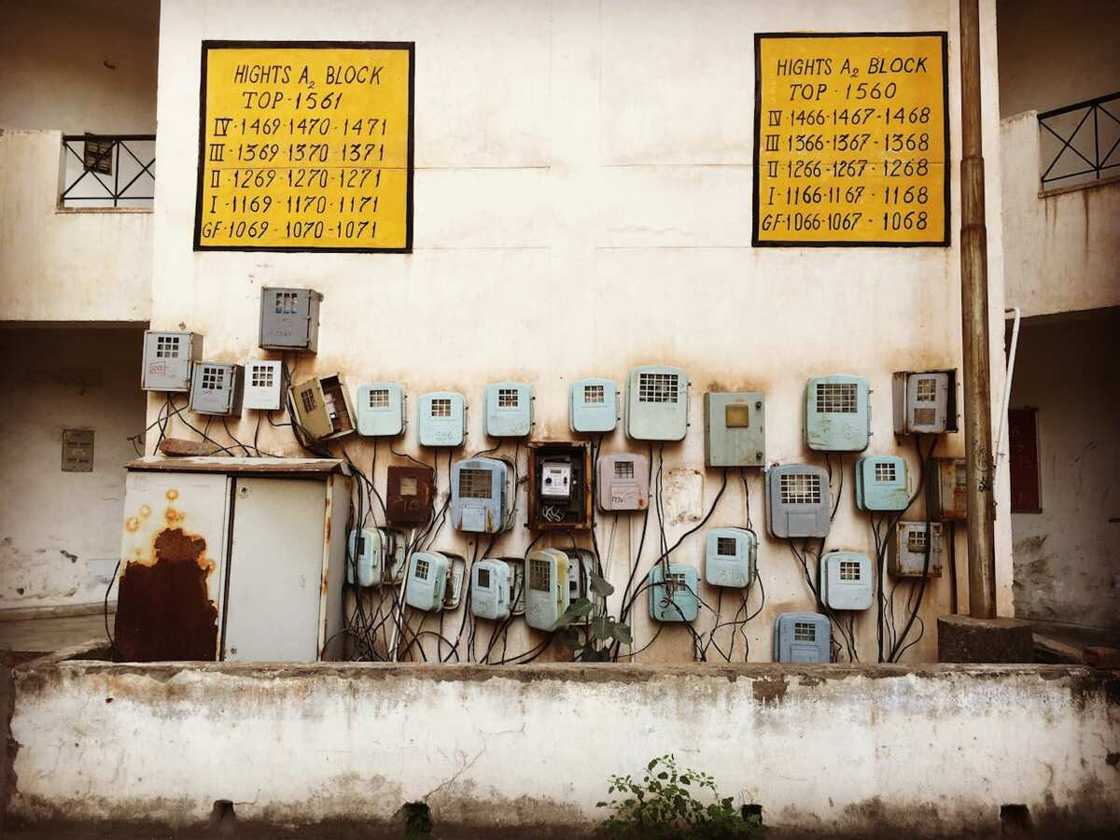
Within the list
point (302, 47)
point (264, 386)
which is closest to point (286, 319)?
point (264, 386)

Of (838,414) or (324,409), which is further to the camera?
(324,409)

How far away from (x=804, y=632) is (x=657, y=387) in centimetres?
206

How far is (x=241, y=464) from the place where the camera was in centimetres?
485

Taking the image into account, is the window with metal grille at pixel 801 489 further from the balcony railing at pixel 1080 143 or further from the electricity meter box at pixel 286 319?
the balcony railing at pixel 1080 143

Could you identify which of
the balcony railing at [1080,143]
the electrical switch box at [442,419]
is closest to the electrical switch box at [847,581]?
the electrical switch box at [442,419]

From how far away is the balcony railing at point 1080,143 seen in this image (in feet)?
24.1

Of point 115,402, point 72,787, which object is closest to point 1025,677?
point 72,787

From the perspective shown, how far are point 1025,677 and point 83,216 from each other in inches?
343

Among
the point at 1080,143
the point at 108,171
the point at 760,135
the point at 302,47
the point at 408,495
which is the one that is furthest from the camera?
the point at 108,171

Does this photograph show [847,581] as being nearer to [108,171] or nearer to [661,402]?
[661,402]

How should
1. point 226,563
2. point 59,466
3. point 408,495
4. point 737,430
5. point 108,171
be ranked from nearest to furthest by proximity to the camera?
point 226,563 < point 737,430 < point 408,495 < point 108,171 < point 59,466

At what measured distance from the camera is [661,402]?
516cm

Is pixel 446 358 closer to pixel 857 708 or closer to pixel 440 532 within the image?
pixel 440 532

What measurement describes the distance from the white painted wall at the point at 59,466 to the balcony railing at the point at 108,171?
1675 mm
